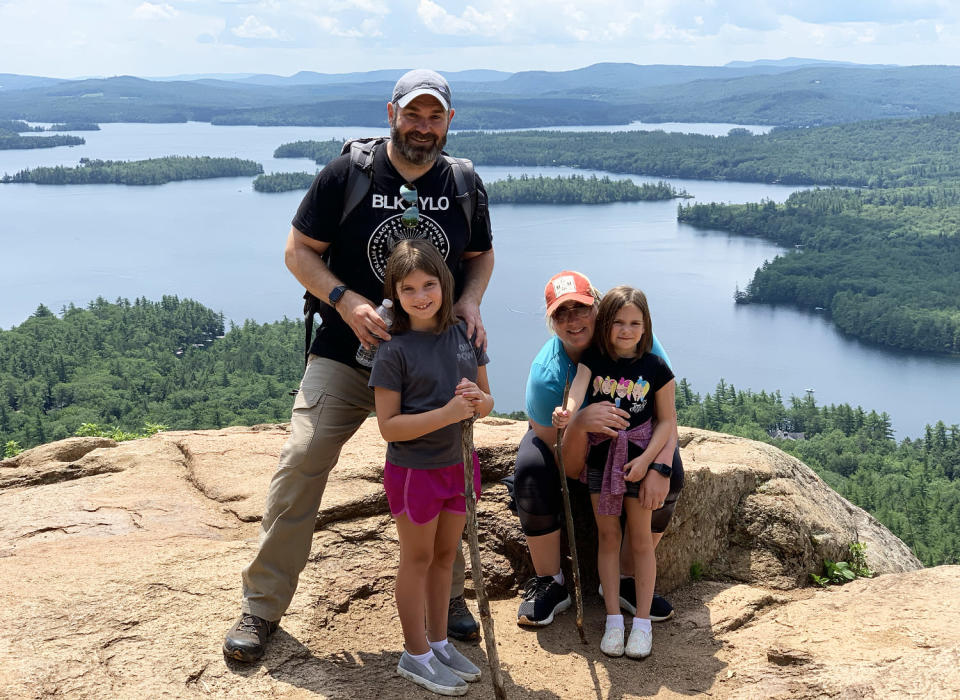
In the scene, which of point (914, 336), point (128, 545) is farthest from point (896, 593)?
point (914, 336)

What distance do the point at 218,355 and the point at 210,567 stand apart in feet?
156

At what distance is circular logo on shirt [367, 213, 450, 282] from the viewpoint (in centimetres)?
351

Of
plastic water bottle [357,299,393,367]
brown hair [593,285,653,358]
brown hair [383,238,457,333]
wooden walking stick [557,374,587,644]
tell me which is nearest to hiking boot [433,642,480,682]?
wooden walking stick [557,374,587,644]

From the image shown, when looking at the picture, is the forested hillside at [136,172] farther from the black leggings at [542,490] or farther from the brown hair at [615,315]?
the brown hair at [615,315]

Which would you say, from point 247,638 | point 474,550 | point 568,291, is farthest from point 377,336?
point 247,638

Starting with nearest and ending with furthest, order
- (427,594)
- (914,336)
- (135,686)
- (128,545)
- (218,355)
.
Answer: (135,686)
(427,594)
(128,545)
(218,355)
(914,336)

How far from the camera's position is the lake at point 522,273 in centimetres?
Answer: 4891

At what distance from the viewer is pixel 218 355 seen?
49844mm

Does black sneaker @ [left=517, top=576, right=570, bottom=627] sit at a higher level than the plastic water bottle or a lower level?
lower

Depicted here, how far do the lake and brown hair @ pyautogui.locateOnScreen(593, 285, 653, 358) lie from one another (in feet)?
117

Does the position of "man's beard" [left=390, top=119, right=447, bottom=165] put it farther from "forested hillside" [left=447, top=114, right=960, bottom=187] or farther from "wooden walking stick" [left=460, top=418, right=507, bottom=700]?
"forested hillside" [left=447, top=114, right=960, bottom=187]

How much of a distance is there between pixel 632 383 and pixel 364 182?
1.40 metres

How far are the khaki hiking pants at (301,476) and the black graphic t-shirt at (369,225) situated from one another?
0.38ft

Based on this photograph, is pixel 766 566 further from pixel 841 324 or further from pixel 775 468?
pixel 841 324
